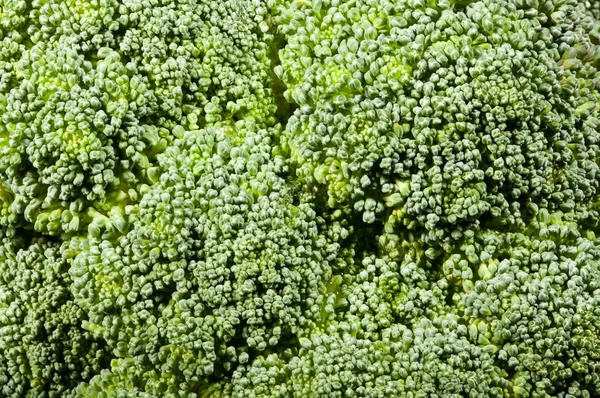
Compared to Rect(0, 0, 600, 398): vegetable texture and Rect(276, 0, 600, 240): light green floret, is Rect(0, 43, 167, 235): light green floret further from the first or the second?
Rect(276, 0, 600, 240): light green floret

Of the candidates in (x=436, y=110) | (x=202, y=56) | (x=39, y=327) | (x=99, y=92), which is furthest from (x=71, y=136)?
(x=436, y=110)

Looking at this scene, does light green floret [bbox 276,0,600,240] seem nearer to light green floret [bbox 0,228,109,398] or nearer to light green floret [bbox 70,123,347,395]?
light green floret [bbox 70,123,347,395]

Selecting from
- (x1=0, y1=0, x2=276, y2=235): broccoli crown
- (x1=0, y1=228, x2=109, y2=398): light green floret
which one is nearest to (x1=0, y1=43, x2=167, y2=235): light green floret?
(x1=0, y1=0, x2=276, y2=235): broccoli crown

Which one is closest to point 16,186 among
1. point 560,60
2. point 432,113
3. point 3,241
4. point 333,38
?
point 3,241

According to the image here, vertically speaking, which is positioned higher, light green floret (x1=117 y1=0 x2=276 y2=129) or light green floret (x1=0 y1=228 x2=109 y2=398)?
light green floret (x1=117 y1=0 x2=276 y2=129)

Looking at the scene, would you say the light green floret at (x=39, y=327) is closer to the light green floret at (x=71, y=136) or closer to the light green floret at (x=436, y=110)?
the light green floret at (x=71, y=136)

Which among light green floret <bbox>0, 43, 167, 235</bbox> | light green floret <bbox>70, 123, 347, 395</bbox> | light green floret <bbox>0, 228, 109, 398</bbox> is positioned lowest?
light green floret <bbox>0, 228, 109, 398</bbox>

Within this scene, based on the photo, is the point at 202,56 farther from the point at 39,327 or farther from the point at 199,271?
the point at 39,327

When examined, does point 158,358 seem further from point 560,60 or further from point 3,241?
point 560,60

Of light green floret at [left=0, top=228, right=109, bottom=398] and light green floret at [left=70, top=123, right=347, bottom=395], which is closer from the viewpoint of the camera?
light green floret at [left=70, top=123, right=347, bottom=395]
